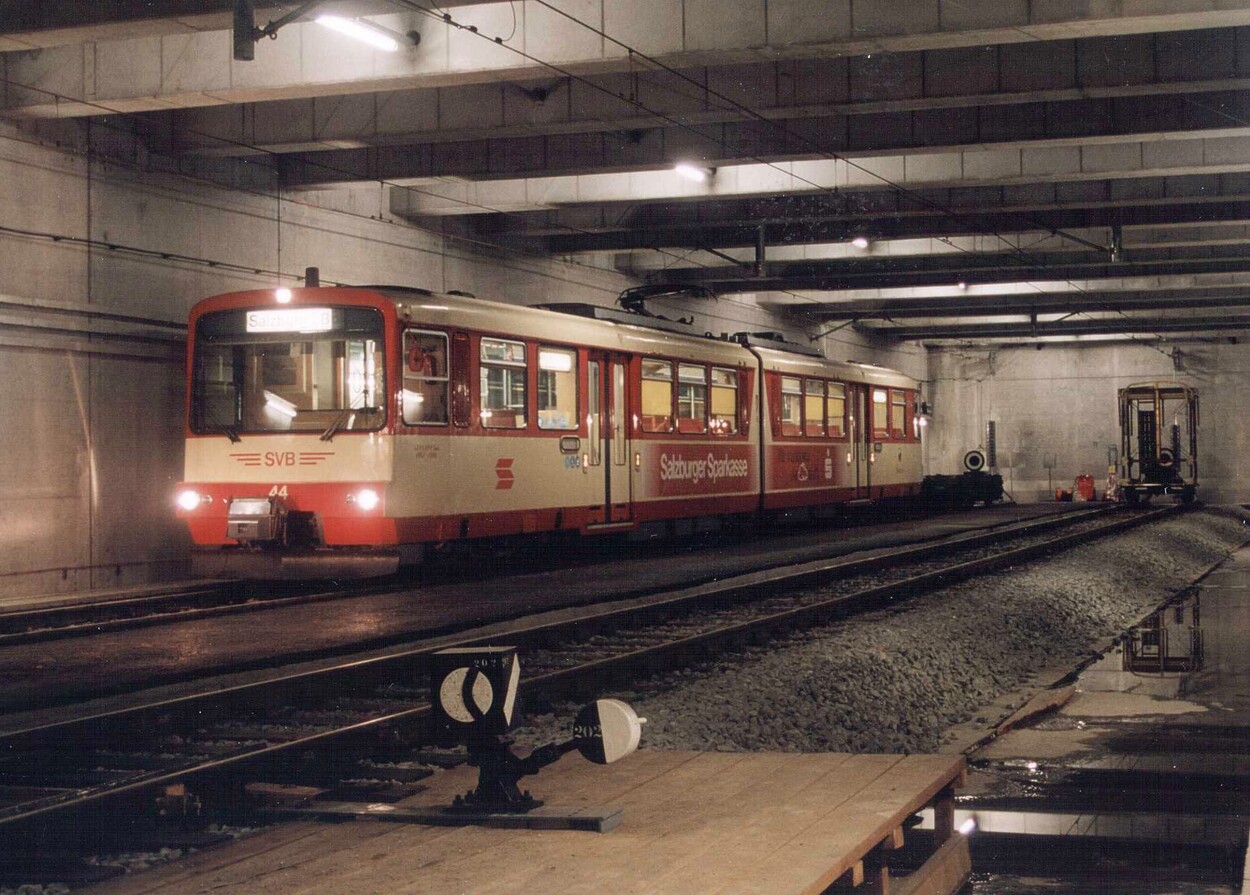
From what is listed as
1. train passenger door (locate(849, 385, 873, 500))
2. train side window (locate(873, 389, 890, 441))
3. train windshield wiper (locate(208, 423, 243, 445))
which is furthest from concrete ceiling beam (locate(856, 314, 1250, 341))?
train windshield wiper (locate(208, 423, 243, 445))

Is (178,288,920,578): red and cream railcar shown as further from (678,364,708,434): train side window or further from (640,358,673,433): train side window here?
(678,364,708,434): train side window

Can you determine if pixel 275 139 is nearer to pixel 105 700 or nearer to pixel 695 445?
pixel 695 445

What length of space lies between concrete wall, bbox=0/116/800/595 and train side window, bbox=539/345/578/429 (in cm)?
502

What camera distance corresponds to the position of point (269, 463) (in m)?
16.0

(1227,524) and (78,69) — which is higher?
(78,69)

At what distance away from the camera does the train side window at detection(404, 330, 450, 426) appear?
623 inches

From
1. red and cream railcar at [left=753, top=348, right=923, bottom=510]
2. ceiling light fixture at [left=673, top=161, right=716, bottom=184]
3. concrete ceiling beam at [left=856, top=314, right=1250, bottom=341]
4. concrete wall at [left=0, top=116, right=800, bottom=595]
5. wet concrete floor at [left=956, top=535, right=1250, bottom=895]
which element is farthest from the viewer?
concrete ceiling beam at [left=856, top=314, right=1250, bottom=341]

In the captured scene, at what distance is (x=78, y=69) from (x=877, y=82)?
9359 mm

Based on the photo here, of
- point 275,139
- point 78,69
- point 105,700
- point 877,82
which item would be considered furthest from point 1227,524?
point 105,700

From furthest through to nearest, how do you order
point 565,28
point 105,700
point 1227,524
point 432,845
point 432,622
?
point 1227,524 < point 565,28 < point 432,622 < point 105,700 < point 432,845

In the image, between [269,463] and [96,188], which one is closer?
[269,463]

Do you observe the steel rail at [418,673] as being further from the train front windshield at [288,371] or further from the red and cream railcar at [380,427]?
the train front windshield at [288,371]

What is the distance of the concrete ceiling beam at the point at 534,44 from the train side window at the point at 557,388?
12.2ft

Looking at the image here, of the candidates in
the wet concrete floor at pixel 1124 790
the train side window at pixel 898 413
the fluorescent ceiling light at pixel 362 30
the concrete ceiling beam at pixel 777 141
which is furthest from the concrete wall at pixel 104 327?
the train side window at pixel 898 413
